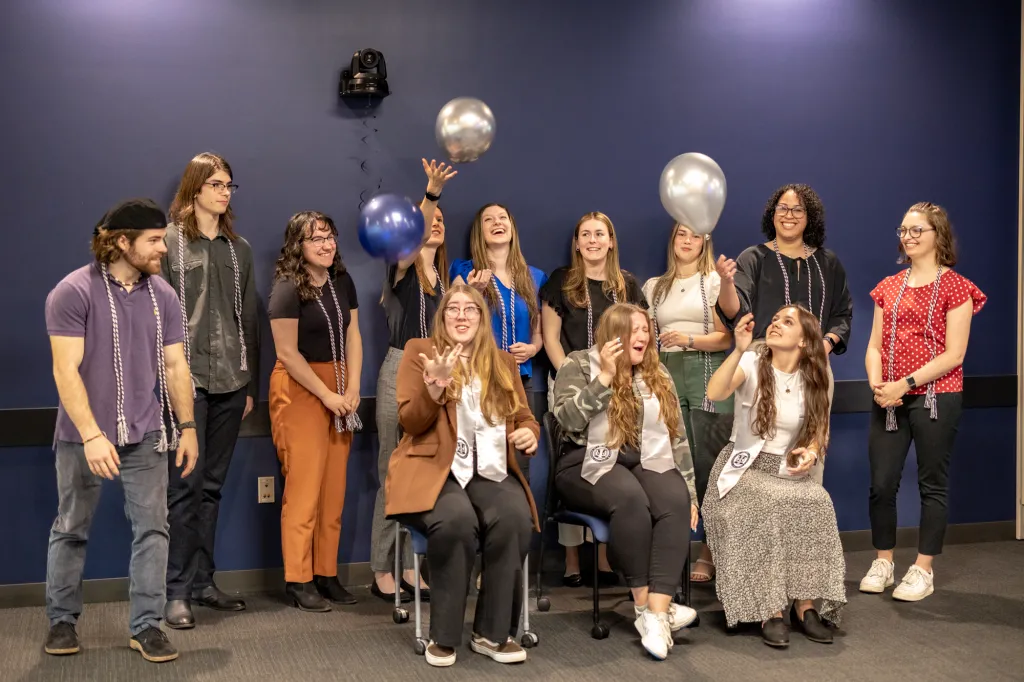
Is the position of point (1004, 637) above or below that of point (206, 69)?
below

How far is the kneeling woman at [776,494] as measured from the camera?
3811 millimetres

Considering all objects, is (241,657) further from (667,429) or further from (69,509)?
(667,429)

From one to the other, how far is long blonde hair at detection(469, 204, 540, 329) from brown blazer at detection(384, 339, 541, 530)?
81 centimetres

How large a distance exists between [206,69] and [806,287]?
2.66 m

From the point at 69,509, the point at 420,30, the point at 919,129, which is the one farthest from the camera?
the point at 919,129

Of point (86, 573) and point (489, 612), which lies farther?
point (86, 573)

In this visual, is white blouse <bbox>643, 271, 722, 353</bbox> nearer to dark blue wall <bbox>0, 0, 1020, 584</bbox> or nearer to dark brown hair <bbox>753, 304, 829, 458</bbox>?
dark blue wall <bbox>0, 0, 1020, 584</bbox>

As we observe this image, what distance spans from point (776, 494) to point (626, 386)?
66 centimetres

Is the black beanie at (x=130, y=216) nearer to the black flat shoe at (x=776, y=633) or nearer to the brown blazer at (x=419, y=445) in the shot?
the brown blazer at (x=419, y=445)

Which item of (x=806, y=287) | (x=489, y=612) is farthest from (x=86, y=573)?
(x=806, y=287)

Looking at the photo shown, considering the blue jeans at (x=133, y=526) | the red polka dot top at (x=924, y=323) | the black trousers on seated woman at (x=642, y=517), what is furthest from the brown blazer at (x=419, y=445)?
the red polka dot top at (x=924, y=323)

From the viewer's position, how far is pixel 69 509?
11.3ft

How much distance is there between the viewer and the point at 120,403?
343 centimetres

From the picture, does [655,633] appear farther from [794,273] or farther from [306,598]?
[794,273]
